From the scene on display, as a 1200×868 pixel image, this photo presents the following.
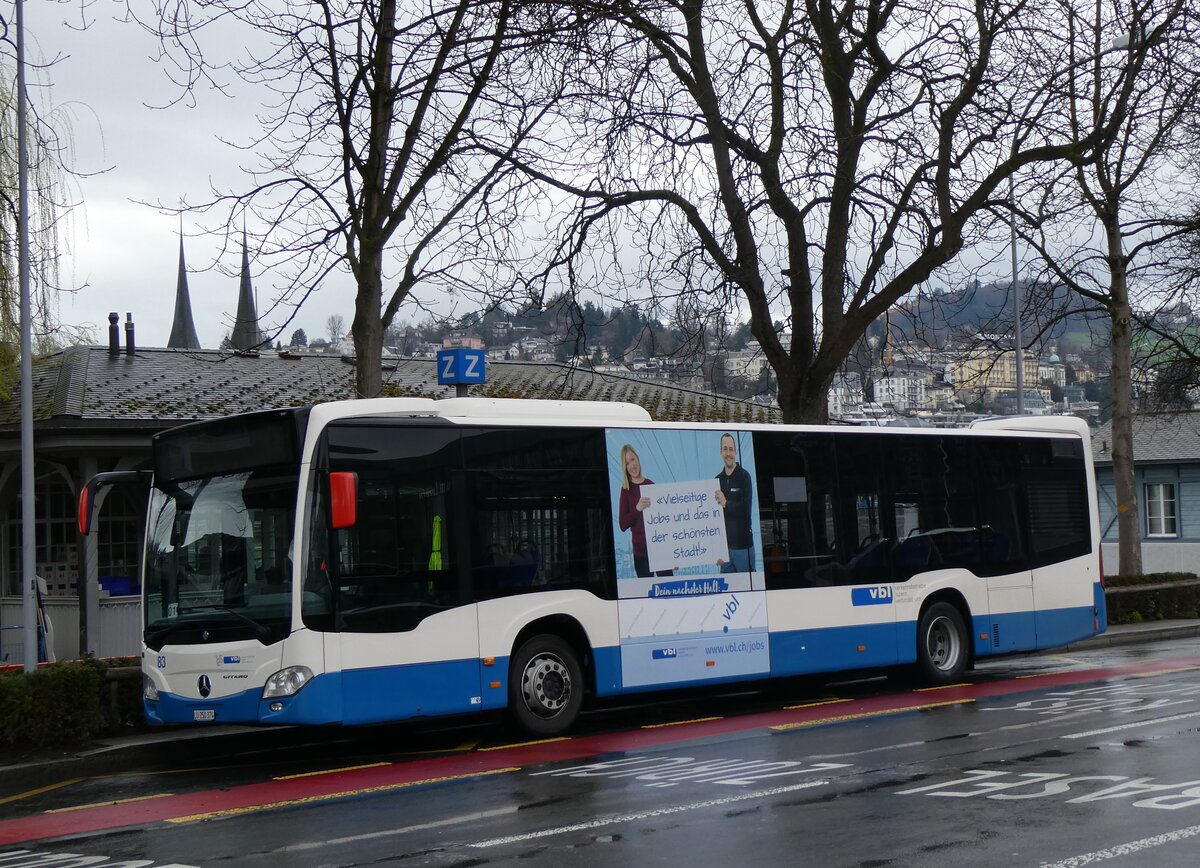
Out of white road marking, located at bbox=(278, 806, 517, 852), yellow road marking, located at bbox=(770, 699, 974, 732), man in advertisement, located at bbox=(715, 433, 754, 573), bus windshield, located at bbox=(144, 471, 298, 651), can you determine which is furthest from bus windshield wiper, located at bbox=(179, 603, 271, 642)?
man in advertisement, located at bbox=(715, 433, 754, 573)

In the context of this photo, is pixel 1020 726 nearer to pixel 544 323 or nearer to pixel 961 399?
pixel 544 323

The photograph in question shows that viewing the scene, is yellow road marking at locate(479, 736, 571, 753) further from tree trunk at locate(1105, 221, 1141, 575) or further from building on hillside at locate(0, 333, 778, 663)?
tree trunk at locate(1105, 221, 1141, 575)

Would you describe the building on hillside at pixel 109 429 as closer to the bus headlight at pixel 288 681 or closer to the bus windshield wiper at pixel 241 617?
the bus windshield wiper at pixel 241 617

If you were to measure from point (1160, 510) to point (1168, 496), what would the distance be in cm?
57

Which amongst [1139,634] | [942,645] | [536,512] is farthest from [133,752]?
[1139,634]

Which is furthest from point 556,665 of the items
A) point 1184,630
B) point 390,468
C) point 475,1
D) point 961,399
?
point 961,399

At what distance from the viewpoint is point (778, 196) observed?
69.6ft

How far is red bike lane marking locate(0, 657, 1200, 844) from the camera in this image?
32.1 feet

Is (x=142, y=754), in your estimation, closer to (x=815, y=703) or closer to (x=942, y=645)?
(x=815, y=703)

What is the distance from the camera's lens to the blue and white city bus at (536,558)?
12.0 meters

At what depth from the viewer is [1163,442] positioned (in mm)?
46844

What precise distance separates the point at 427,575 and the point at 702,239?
1009 cm

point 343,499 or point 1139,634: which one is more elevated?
point 343,499

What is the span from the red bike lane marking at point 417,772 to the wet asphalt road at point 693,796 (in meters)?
0.04
